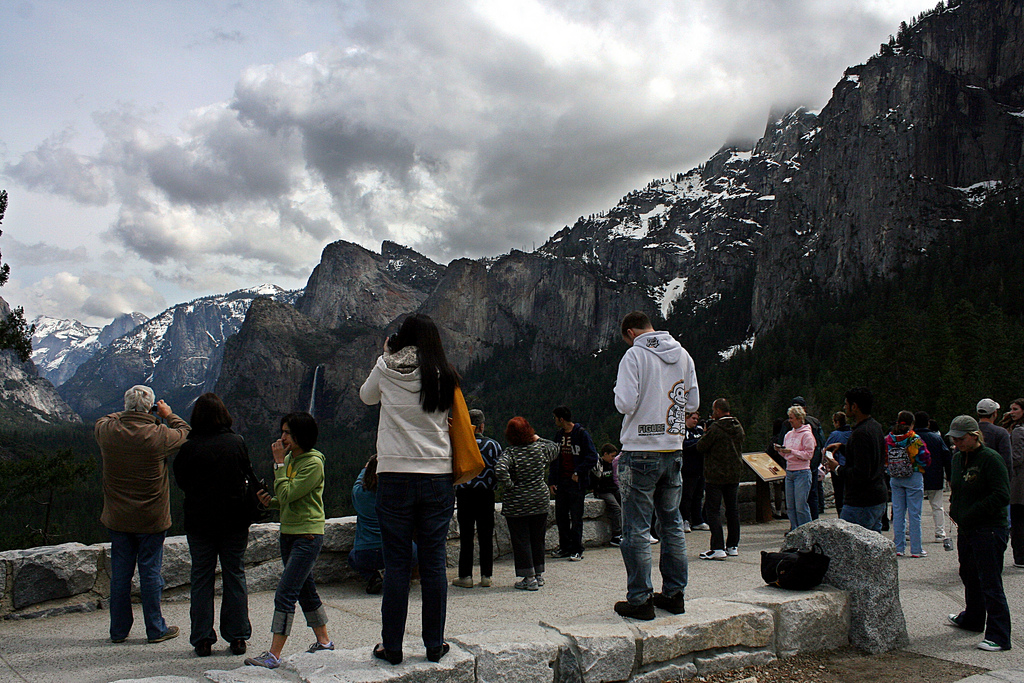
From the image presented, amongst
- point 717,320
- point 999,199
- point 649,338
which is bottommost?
point 649,338

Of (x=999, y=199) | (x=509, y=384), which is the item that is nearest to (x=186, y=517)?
(x=999, y=199)

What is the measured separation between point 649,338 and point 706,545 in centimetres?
552

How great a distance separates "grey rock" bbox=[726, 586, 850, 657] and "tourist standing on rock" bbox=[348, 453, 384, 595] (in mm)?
3376

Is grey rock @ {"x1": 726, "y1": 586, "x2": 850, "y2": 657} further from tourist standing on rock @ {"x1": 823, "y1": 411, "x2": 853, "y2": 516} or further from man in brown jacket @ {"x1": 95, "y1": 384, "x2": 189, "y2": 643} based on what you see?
tourist standing on rock @ {"x1": 823, "y1": 411, "x2": 853, "y2": 516}

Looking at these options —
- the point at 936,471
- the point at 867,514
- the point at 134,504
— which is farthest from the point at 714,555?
the point at 134,504

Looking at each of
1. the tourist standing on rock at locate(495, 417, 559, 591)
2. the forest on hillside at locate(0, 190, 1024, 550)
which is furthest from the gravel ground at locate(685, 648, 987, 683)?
the forest on hillside at locate(0, 190, 1024, 550)

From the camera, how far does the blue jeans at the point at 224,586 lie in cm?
467

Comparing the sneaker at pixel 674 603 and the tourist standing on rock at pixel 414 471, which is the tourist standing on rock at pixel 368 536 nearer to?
the tourist standing on rock at pixel 414 471

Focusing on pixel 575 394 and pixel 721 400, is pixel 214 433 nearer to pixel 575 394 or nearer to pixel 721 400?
pixel 721 400

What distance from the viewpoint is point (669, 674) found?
4.24 metres

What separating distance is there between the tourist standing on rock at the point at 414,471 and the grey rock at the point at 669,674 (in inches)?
51.1

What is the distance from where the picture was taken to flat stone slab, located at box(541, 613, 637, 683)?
3984mm

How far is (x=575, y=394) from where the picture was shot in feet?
431

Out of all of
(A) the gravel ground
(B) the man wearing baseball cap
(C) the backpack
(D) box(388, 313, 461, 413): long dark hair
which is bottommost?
(A) the gravel ground
